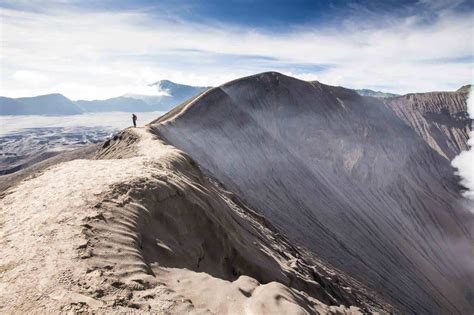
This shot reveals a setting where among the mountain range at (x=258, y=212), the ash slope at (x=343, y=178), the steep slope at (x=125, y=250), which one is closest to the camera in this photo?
the steep slope at (x=125, y=250)

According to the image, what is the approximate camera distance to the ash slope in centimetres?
3897

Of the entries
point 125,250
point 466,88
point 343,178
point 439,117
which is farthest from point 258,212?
point 466,88

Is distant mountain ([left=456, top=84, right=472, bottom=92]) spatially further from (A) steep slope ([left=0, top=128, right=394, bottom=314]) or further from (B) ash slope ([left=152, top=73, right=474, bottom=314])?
(A) steep slope ([left=0, top=128, right=394, bottom=314])

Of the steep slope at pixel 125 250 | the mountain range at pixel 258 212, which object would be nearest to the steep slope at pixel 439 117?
the mountain range at pixel 258 212

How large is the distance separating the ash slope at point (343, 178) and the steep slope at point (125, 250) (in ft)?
70.2

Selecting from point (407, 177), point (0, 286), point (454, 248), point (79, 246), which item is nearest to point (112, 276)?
point (79, 246)

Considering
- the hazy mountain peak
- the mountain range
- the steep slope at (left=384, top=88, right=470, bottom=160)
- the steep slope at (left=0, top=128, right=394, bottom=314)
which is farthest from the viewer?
the hazy mountain peak

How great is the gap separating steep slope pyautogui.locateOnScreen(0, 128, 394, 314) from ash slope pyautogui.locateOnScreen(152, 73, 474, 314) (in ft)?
70.2

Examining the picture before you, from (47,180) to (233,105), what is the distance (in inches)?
1719

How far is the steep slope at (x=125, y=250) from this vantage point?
634 centimetres

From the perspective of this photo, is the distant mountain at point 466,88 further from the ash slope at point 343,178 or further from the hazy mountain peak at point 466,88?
the ash slope at point 343,178

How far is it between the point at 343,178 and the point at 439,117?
150 feet

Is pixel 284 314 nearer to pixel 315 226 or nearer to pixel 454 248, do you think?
pixel 315 226

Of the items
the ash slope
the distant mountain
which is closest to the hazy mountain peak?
the distant mountain
